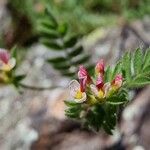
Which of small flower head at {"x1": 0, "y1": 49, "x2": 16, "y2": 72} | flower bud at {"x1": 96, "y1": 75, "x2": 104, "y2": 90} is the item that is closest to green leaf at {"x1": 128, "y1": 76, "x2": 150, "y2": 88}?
flower bud at {"x1": 96, "y1": 75, "x2": 104, "y2": 90}

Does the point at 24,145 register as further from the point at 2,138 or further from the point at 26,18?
the point at 26,18

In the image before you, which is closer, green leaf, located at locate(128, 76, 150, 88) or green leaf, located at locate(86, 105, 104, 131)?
green leaf, located at locate(128, 76, 150, 88)

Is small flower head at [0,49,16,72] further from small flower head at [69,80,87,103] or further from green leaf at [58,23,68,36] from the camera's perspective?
small flower head at [69,80,87,103]

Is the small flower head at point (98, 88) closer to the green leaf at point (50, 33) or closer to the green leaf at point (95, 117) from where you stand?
the green leaf at point (95, 117)

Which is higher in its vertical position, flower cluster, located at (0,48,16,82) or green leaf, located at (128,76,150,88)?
flower cluster, located at (0,48,16,82)

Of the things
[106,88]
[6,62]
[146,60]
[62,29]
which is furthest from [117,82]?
[62,29]

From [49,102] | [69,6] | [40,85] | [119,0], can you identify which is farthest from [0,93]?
[119,0]
